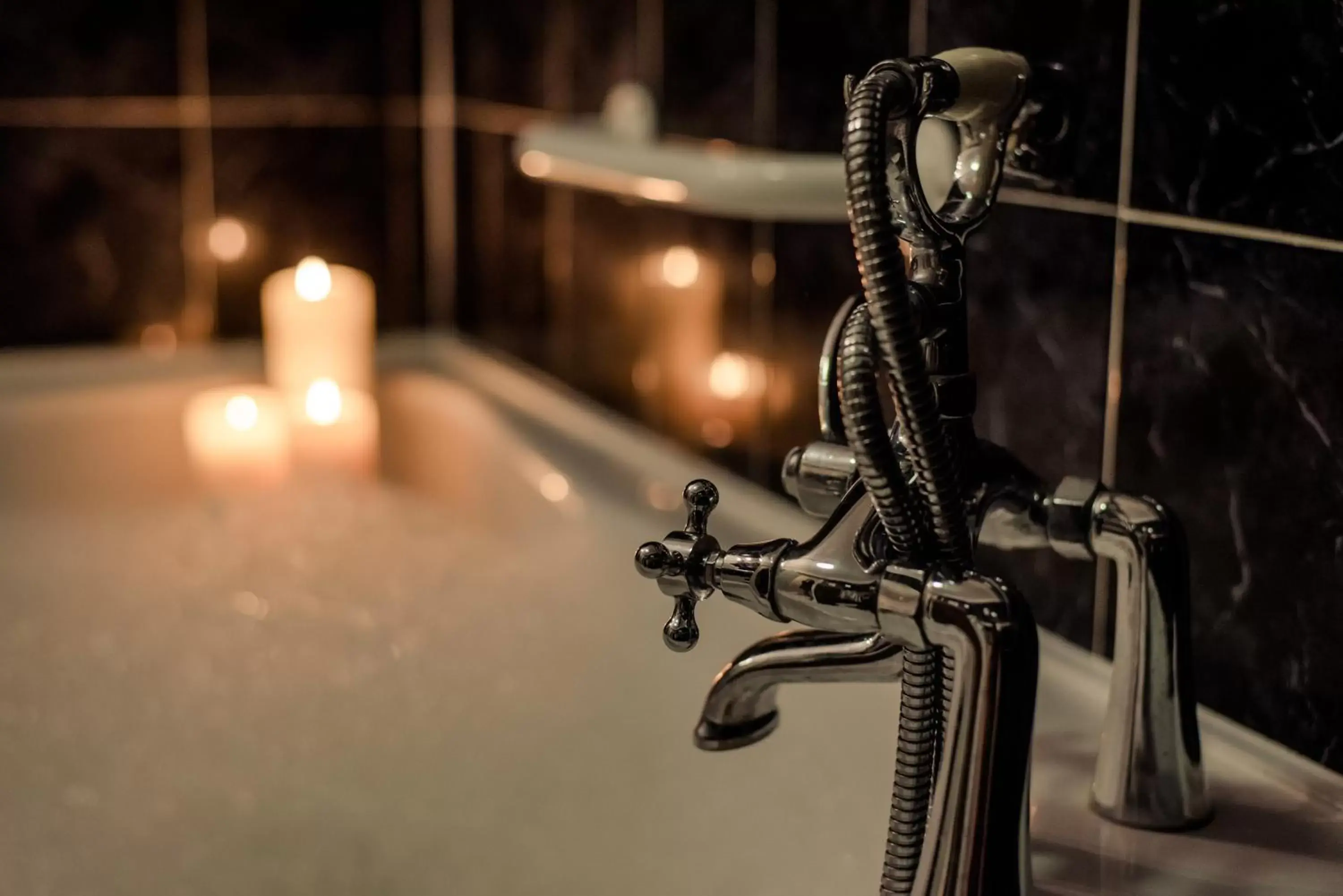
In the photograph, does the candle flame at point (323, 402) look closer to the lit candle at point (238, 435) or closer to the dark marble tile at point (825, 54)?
the lit candle at point (238, 435)

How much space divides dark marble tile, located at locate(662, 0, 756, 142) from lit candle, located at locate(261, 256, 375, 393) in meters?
0.50

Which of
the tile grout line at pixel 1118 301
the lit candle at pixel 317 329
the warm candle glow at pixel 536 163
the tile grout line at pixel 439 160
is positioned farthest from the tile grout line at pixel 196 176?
the tile grout line at pixel 1118 301

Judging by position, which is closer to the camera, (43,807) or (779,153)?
(43,807)

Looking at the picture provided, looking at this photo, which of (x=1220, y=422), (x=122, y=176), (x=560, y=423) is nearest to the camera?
(x=1220, y=422)

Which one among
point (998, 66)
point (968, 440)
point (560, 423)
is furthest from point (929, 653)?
point (560, 423)

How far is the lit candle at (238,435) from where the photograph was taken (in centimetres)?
147

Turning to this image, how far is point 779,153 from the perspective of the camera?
115 centimetres

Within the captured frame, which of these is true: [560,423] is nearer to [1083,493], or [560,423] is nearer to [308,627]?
[308,627]

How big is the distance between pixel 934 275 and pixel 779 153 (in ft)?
1.97

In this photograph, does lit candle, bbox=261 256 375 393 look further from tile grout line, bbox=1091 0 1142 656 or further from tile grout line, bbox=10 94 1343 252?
tile grout line, bbox=1091 0 1142 656

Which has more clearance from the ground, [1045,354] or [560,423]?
[1045,354]

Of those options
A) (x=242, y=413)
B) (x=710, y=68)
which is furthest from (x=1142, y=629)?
(x=242, y=413)

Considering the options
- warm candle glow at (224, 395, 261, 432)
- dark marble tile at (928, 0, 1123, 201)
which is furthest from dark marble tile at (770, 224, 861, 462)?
warm candle glow at (224, 395, 261, 432)

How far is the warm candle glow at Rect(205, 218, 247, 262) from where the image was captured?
5.85ft
